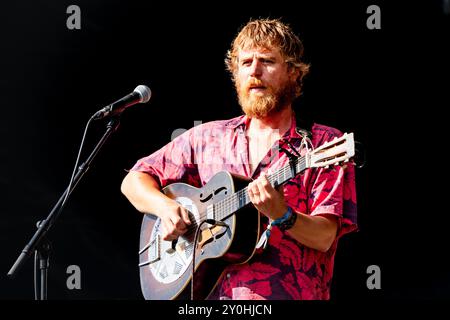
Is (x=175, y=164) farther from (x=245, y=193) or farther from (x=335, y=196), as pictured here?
(x=335, y=196)

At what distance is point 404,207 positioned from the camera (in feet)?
13.8

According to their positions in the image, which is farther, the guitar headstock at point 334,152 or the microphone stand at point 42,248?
the microphone stand at point 42,248

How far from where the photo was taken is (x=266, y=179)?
2.90m

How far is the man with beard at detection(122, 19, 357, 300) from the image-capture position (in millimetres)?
2992

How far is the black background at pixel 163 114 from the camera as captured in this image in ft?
13.7

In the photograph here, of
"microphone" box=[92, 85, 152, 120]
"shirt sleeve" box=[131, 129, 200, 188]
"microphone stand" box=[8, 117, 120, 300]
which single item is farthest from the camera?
"shirt sleeve" box=[131, 129, 200, 188]

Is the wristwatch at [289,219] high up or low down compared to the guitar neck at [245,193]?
down

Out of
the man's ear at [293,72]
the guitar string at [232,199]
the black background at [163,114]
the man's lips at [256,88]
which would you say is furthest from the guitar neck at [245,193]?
the black background at [163,114]
